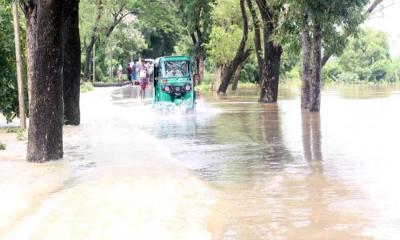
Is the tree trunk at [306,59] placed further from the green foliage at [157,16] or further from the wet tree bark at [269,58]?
the green foliage at [157,16]

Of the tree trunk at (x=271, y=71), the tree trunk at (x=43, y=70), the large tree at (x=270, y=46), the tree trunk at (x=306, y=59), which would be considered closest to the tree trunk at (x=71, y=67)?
the tree trunk at (x=43, y=70)

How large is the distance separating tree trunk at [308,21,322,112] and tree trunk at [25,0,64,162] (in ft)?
45.2

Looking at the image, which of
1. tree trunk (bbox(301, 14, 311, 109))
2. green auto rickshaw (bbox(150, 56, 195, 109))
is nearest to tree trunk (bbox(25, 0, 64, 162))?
tree trunk (bbox(301, 14, 311, 109))

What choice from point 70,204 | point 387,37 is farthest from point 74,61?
point 387,37

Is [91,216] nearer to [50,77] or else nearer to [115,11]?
[50,77]

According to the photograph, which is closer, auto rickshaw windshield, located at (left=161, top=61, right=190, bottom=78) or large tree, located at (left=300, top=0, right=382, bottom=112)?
large tree, located at (left=300, top=0, right=382, bottom=112)

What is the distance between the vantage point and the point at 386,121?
21719mm

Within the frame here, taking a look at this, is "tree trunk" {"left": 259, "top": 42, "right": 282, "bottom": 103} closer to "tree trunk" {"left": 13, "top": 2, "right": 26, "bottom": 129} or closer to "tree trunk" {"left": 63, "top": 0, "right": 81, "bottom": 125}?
"tree trunk" {"left": 63, "top": 0, "right": 81, "bottom": 125}

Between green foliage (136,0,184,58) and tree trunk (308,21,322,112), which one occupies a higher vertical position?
green foliage (136,0,184,58)

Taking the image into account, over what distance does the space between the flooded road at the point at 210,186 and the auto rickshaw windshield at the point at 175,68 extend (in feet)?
28.9

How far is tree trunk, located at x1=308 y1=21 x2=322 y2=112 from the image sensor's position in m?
24.9

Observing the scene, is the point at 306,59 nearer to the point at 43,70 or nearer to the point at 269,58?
the point at 269,58

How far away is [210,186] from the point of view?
1057 centimetres

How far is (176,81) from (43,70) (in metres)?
15.3
